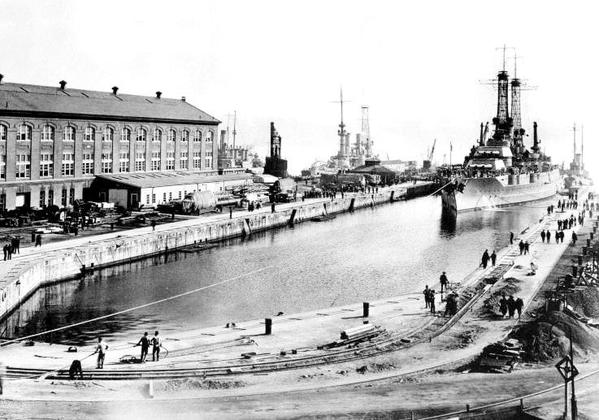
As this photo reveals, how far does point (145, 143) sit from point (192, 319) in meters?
48.2

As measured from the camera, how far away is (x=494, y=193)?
321 feet

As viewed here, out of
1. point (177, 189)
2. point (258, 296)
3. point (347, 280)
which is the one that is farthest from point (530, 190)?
point (258, 296)

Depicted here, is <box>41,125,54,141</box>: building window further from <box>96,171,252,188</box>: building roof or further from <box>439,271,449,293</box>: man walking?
<box>439,271,449,293</box>: man walking

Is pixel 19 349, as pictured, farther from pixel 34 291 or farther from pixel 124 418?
pixel 34 291

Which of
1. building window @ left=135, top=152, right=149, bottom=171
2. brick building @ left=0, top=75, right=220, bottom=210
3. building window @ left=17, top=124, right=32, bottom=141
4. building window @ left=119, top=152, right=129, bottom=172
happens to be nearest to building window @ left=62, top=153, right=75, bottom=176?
brick building @ left=0, top=75, right=220, bottom=210

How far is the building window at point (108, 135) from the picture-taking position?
7400cm

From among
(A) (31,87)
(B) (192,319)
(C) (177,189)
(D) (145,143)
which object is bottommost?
(B) (192,319)

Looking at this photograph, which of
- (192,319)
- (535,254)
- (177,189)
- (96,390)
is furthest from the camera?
(177,189)

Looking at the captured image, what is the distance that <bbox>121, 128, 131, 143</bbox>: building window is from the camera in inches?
3017

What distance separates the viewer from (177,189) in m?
76.1

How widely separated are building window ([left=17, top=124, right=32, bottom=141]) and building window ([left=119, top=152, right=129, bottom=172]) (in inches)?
511

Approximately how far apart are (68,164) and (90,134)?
472 cm

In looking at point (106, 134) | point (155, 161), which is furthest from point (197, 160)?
point (106, 134)

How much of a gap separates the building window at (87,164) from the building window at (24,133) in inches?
285
